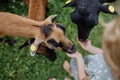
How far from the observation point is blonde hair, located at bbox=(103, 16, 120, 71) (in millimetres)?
2385

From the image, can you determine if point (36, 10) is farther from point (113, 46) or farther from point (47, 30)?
point (113, 46)

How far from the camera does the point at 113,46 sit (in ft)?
7.84

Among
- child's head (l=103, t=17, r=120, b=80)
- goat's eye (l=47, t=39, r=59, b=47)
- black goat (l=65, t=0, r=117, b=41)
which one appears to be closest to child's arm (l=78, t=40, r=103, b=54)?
black goat (l=65, t=0, r=117, b=41)

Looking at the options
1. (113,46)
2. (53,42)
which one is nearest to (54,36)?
(53,42)

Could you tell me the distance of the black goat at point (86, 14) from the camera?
4.14 m

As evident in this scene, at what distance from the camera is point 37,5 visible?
4453mm

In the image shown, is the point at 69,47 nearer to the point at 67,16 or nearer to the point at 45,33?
the point at 45,33

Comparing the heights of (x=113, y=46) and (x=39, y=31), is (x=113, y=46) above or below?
above

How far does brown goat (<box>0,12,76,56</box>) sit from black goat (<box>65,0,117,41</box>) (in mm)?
230

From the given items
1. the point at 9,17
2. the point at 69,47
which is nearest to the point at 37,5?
the point at 9,17

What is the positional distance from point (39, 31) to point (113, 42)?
5.75 ft

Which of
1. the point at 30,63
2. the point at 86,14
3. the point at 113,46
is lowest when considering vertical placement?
the point at 30,63

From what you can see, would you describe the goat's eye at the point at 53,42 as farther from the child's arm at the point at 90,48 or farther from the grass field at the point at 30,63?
the grass field at the point at 30,63

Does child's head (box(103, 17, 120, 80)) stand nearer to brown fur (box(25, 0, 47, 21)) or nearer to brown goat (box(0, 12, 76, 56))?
brown goat (box(0, 12, 76, 56))
